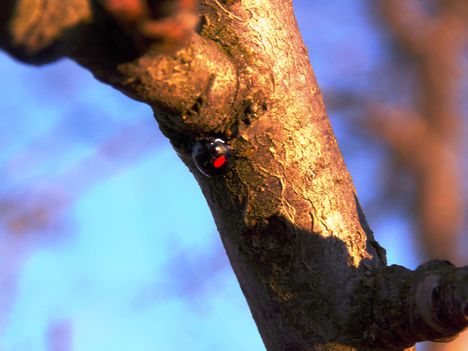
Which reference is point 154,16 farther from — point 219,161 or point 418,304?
point 418,304

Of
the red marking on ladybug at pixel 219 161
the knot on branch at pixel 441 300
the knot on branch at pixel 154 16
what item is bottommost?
the knot on branch at pixel 441 300

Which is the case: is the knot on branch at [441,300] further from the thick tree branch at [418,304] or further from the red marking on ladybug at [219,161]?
the red marking on ladybug at [219,161]

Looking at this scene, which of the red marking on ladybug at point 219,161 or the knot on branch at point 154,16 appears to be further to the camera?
the red marking on ladybug at point 219,161

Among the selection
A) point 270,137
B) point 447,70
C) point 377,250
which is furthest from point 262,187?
point 447,70

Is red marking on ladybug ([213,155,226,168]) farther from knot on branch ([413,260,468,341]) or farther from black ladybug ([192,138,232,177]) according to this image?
knot on branch ([413,260,468,341])

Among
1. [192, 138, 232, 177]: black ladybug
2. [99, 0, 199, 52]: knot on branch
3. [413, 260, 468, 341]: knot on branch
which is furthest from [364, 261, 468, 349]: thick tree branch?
[99, 0, 199, 52]: knot on branch

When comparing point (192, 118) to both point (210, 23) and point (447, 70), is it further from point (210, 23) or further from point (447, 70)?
point (447, 70)

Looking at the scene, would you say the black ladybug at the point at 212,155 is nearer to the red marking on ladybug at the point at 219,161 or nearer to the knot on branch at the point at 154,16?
the red marking on ladybug at the point at 219,161

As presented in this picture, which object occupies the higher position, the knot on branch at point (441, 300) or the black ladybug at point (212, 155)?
the black ladybug at point (212, 155)

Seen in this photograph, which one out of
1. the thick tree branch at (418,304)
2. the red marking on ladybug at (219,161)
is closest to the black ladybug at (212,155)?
the red marking on ladybug at (219,161)
